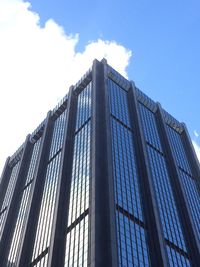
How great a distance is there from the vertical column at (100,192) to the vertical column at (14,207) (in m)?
38.6

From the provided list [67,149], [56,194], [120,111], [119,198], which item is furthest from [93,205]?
[120,111]

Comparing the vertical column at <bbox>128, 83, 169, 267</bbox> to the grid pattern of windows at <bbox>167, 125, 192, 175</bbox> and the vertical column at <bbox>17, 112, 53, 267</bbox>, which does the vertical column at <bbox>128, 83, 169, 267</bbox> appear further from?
the vertical column at <bbox>17, 112, 53, 267</bbox>

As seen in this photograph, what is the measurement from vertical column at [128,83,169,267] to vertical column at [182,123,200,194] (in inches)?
1090

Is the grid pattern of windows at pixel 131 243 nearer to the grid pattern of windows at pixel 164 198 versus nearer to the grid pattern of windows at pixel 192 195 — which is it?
the grid pattern of windows at pixel 164 198

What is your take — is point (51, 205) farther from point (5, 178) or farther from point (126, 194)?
point (5, 178)

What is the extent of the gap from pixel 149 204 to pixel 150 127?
43.9 meters

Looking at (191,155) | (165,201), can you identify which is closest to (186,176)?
(191,155)

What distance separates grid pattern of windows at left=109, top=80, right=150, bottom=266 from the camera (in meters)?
77.5

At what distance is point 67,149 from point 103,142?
1666 centimetres

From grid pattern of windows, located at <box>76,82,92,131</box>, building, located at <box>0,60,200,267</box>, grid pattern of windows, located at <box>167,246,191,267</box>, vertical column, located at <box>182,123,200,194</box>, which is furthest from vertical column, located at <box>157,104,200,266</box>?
grid pattern of windows, located at <box>76,82,92,131</box>

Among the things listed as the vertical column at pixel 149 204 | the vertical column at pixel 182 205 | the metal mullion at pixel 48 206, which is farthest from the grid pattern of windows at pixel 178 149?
the metal mullion at pixel 48 206

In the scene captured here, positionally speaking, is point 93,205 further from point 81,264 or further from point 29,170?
point 29,170

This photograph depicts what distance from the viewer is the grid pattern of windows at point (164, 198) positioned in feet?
300

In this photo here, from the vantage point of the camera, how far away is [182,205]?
11025cm
